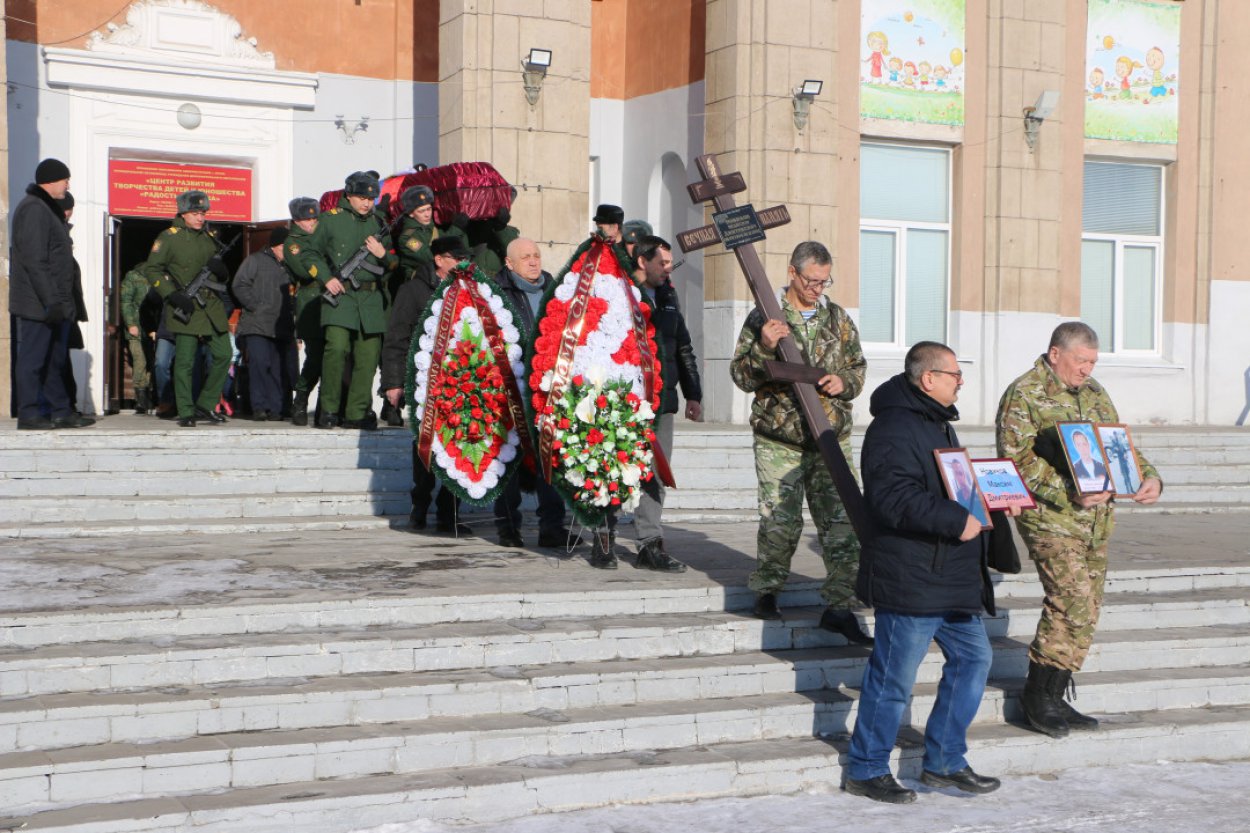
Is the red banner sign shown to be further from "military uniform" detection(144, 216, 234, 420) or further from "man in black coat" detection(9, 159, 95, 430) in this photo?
"man in black coat" detection(9, 159, 95, 430)

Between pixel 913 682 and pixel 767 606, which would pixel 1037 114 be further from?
pixel 913 682

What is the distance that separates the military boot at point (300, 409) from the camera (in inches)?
520

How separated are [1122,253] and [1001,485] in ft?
45.0

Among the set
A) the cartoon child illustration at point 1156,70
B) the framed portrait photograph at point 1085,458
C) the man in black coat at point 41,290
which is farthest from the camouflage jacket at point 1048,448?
the cartoon child illustration at point 1156,70

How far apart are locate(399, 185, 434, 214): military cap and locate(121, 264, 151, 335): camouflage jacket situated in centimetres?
363

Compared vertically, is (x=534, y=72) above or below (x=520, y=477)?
above

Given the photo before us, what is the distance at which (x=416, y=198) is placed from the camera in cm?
1219

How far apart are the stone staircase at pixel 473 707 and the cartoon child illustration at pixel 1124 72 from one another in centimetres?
1172

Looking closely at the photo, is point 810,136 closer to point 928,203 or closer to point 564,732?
point 928,203

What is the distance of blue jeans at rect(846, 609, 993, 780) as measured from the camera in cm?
671

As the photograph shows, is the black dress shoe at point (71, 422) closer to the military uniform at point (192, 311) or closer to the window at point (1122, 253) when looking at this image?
the military uniform at point (192, 311)

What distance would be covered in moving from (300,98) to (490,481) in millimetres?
8666

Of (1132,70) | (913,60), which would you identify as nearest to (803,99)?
(913,60)

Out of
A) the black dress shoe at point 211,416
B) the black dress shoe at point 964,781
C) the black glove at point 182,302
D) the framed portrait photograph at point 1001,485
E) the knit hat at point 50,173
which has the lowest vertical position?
the black dress shoe at point 964,781
